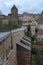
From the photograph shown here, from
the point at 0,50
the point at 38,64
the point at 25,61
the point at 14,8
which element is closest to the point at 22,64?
the point at 25,61

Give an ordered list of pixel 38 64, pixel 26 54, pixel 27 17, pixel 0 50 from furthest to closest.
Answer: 1. pixel 27 17
2. pixel 38 64
3. pixel 26 54
4. pixel 0 50

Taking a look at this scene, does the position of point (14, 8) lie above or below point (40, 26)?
above

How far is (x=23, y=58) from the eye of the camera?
26.7 ft

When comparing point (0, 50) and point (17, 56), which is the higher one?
point (0, 50)

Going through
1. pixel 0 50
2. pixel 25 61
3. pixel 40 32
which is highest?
pixel 0 50

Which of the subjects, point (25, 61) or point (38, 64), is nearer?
point (25, 61)

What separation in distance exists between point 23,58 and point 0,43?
3807 millimetres

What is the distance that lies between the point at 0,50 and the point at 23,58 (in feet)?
12.4

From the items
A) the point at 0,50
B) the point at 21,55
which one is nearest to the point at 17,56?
the point at 21,55

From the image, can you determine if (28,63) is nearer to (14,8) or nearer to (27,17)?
(14,8)

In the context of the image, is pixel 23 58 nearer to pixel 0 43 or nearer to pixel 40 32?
pixel 0 43

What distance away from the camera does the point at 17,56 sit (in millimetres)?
8344

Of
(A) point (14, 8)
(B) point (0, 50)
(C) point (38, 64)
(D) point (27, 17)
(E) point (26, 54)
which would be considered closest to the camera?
(B) point (0, 50)

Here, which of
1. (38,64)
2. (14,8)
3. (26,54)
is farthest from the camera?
(14,8)
